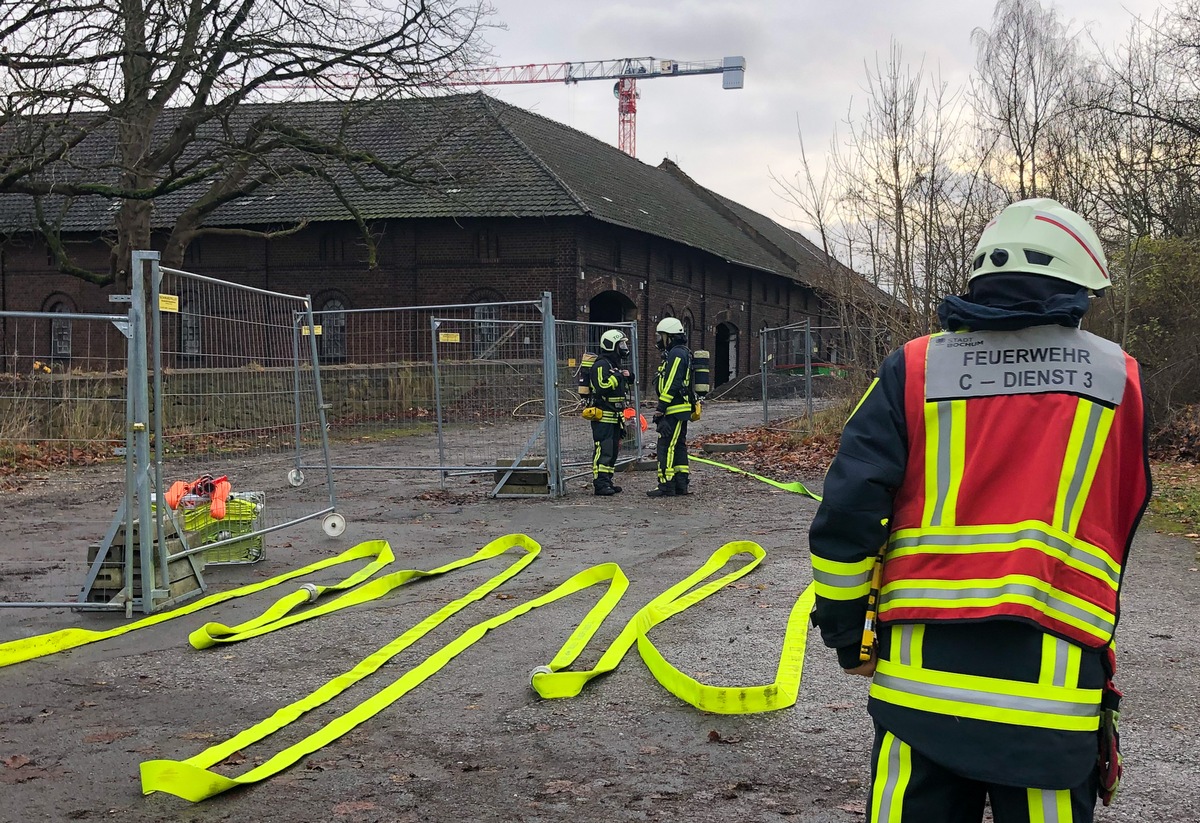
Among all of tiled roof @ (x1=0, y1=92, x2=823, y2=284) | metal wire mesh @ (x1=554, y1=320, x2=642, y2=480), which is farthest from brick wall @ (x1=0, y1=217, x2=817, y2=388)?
metal wire mesh @ (x1=554, y1=320, x2=642, y2=480)

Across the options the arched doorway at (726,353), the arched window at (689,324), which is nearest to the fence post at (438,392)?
the arched window at (689,324)

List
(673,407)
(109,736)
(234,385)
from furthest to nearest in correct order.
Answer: (673,407) < (234,385) < (109,736)

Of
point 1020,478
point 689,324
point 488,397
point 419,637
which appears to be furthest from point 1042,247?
point 689,324

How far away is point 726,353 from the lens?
159ft

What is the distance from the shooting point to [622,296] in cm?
3678

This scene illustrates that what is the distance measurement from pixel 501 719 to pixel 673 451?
8.17 metres

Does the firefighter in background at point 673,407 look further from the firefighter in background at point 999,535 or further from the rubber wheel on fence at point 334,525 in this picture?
the firefighter in background at point 999,535

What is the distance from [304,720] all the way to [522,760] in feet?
3.70

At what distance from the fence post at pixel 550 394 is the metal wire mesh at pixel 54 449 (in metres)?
4.37

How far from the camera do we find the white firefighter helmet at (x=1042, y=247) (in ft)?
7.95

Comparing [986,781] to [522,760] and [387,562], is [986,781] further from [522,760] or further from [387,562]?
[387,562]

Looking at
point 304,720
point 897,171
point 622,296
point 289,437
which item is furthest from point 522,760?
point 622,296

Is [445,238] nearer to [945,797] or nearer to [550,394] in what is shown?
[550,394]

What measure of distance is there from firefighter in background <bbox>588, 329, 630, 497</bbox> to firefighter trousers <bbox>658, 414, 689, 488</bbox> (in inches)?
21.2
